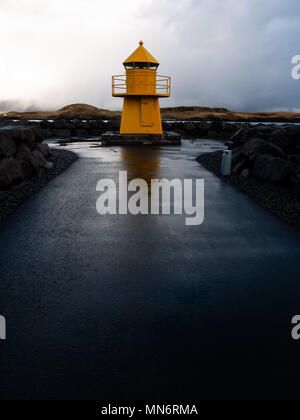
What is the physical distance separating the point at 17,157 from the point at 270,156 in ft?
28.1

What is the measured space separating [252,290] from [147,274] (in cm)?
142

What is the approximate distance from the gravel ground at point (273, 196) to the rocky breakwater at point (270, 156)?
0.83 feet

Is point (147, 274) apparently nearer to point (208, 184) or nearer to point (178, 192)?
point (178, 192)

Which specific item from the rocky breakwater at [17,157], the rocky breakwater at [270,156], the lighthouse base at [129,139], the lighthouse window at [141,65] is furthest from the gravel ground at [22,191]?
the lighthouse window at [141,65]

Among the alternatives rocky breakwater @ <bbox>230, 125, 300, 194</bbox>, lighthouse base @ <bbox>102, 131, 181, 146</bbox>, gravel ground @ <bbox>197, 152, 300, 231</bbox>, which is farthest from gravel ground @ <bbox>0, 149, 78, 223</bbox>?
lighthouse base @ <bbox>102, 131, 181, 146</bbox>

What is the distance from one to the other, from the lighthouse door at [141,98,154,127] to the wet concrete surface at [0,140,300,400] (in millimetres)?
17908

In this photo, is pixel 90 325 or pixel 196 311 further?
pixel 196 311

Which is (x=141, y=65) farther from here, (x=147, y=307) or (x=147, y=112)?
(x=147, y=307)

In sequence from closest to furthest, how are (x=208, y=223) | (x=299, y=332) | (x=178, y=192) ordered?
(x=299, y=332), (x=208, y=223), (x=178, y=192)

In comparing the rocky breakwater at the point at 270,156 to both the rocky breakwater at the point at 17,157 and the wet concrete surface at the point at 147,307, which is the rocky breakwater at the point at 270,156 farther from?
the rocky breakwater at the point at 17,157

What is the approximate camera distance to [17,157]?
1077 cm

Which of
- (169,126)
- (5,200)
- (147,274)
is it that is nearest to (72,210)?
(5,200)

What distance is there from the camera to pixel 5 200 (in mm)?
8359

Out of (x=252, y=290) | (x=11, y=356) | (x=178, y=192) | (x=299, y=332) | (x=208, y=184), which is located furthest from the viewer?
(x=208, y=184)
